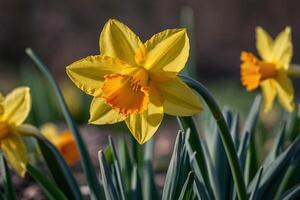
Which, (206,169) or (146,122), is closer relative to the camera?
(146,122)

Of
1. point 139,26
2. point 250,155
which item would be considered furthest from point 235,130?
point 139,26

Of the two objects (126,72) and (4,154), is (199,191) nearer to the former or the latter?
(126,72)

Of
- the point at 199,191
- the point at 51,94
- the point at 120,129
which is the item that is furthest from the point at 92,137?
the point at 199,191

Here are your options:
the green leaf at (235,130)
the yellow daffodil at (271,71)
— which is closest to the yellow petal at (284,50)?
the yellow daffodil at (271,71)

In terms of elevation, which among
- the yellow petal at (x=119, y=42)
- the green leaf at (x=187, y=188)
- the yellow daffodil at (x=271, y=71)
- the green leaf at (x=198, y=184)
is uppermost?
the yellow petal at (x=119, y=42)

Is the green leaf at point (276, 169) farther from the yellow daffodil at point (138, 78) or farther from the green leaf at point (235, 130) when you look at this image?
the yellow daffodil at point (138, 78)

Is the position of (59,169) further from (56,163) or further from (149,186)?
(149,186)
